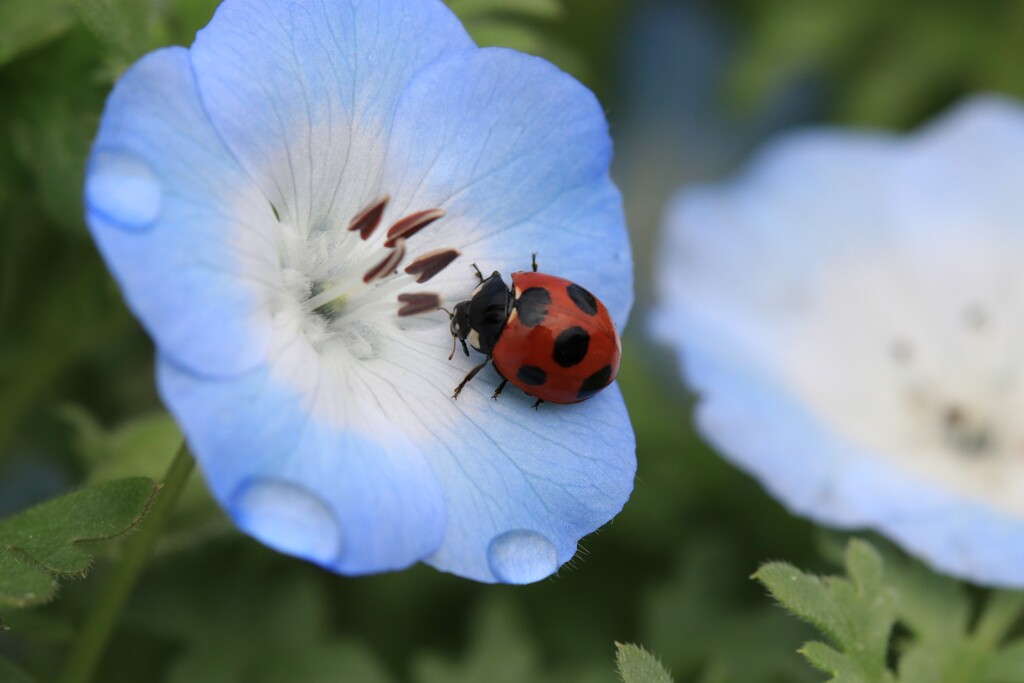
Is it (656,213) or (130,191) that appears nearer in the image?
(130,191)

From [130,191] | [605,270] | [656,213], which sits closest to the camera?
[130,191]

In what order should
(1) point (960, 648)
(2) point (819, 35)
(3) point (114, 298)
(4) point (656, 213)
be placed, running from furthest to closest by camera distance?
(4) point (656, 213), (2) point (819, 35), (3) point (114, 298), (1) point (960, 648)

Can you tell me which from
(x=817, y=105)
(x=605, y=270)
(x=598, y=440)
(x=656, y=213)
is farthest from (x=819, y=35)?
(x=598, y=440)

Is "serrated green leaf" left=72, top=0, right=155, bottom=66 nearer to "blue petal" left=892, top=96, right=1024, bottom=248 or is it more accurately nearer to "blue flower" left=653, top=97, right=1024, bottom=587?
"blue flower" left=653, top=97, right=1024, bottom=587

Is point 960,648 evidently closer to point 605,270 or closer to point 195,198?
point 605,270

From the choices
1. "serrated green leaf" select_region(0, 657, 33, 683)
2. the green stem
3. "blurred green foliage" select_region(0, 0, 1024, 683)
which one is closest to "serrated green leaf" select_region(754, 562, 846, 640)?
"blurred green foliage" select_region(0, 0, 1024, 683)

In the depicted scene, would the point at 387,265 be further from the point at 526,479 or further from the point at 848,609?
the point at 848,609
